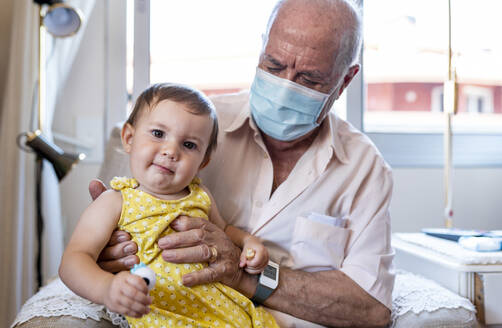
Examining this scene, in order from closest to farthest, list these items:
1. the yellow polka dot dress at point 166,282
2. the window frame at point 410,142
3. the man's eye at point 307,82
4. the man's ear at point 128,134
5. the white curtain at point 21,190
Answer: the yellow polka dot dress at point 166,282
the man's ear at point 128,134
the man's eye at point 307,82
the white curtain at point 21,190
the window frame at point 410,142

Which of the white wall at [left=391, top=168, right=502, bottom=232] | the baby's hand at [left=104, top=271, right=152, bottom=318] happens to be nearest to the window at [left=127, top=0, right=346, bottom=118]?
the white wall at [left=391, top=168, right=502, bottom=232]

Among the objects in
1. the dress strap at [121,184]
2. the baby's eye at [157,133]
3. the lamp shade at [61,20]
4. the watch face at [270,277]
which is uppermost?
the lamp shade at [61,20]

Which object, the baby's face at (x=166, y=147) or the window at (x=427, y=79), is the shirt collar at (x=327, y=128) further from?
the window at (x=427, y=79)

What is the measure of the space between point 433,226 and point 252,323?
178 centimetres

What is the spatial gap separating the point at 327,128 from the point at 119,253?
785mm

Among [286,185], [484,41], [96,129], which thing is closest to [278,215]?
[286,185]

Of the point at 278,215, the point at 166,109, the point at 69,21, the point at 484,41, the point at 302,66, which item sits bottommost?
the point at 278,215

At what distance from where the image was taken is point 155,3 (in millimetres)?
2492

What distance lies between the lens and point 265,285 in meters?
1.30

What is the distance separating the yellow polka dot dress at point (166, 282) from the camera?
3.54ft

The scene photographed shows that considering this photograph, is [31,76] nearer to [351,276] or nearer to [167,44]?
[167,44]

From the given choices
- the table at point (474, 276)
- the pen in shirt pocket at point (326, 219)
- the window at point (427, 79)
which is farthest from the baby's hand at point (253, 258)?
the window at point (427, 79)

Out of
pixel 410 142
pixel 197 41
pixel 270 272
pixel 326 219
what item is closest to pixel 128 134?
pixel 270 272

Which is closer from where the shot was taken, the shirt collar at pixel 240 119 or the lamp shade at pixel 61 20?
the shirt collar at pixel 240 119
